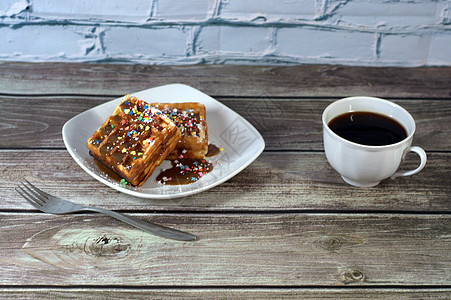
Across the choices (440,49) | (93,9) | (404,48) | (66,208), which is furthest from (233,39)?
(66,208)

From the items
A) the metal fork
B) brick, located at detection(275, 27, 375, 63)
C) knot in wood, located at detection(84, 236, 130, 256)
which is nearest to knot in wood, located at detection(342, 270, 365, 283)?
the metal fork

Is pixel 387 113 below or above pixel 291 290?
above

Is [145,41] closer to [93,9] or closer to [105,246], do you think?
[93,9]

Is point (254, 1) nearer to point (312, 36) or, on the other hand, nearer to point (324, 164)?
point (312, 36)

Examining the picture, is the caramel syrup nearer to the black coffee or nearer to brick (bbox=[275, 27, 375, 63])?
the black coffee

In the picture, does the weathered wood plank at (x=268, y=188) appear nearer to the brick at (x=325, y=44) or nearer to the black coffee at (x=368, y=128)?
the black coffee at (x=368, y=128)

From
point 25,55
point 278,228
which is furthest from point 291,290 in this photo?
point 25,55
